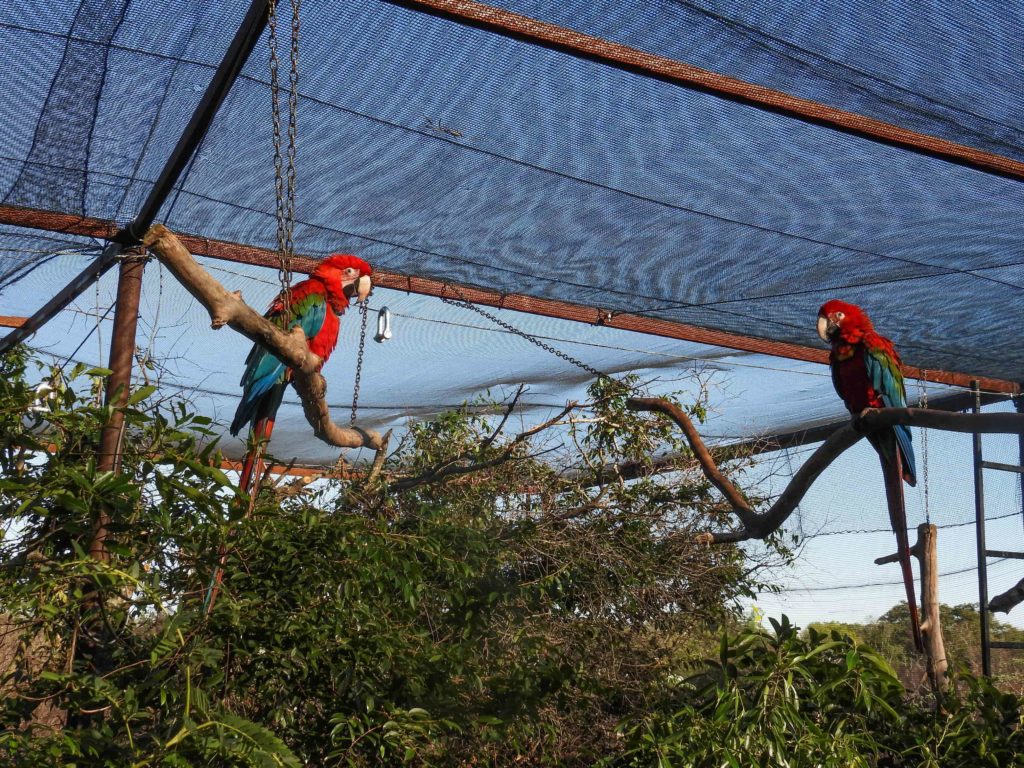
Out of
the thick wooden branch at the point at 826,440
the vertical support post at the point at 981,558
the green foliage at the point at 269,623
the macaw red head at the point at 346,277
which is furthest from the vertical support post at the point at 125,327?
the vertical support post at the point at 981,558

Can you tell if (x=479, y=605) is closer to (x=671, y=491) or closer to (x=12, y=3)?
(x=671, y=491)

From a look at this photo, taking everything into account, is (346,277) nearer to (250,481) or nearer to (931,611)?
(250,481)

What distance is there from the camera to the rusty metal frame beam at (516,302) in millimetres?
2262

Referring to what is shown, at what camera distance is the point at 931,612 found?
2.51 m

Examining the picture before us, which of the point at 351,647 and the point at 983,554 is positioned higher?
the point at 983,554

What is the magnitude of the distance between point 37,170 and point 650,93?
1.40 m

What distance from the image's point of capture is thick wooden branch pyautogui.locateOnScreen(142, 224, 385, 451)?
4.65ft

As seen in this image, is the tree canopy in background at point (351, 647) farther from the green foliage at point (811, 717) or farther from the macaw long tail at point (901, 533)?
the macaw long tail at point (901, 533)

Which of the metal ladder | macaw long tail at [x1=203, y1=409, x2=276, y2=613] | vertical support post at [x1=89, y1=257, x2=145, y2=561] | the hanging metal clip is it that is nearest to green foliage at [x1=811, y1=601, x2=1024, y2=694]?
the metal ladder

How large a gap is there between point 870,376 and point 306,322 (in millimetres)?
1518

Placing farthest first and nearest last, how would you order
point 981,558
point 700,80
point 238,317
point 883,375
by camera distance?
point 981,558 < point 883,375 < point 700,80 < point 238,317

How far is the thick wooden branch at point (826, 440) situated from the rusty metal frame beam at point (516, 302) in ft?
1.52

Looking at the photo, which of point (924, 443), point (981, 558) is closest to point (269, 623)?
point (981, 558)

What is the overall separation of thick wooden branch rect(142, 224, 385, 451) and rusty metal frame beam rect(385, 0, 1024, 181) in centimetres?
50
